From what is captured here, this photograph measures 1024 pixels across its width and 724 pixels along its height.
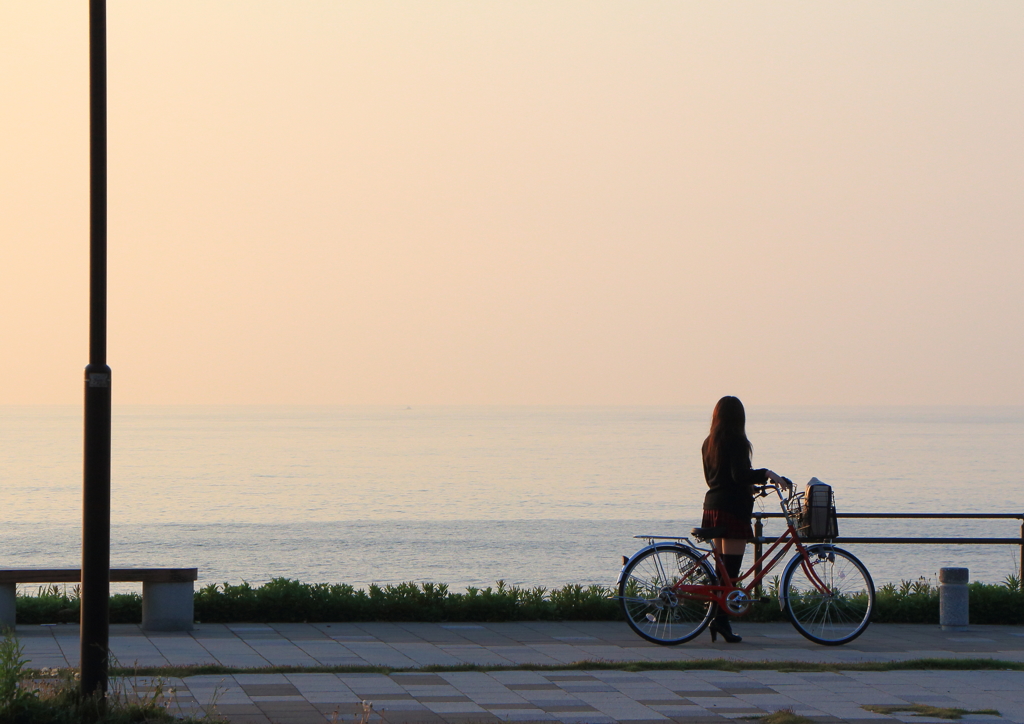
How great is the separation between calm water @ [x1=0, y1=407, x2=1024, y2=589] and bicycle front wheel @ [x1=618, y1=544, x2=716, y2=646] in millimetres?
9171

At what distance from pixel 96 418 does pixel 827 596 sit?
5.91 m

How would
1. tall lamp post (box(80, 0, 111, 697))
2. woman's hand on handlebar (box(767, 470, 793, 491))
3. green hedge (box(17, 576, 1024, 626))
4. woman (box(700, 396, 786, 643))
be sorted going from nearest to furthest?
tall lamp post (box(80, 0, 111, 697))
woman's hand on handlebar (box(767, 470, 793, 491))
woman (box(700, 396, 786, 643))
green hedge (box(17, 576, 1024, 626))

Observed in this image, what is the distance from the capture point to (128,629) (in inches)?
Result: 411

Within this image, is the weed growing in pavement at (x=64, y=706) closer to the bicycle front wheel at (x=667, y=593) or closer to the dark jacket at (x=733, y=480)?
the bicycle front wheel at (x=667, y=593)

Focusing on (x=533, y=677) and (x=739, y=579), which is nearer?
(x=533, y=677)

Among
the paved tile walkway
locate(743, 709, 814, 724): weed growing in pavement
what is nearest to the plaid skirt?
the paved tile walkway

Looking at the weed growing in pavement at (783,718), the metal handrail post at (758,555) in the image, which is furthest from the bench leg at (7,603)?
the weed growing in pavement at (783,718)

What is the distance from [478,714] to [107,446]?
96.2 inches

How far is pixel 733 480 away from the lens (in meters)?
9.94

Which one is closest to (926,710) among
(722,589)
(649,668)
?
(649,668)

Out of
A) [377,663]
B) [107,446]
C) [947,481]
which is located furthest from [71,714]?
[947,481]

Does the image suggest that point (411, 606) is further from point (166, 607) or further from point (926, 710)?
point (926, 710)

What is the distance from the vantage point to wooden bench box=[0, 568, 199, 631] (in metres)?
10.2

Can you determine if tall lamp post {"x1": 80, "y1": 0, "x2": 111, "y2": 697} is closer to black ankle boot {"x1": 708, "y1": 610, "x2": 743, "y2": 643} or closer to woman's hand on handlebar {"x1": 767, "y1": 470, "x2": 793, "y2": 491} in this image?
black ankle boot {"x1": 708, "y1": 610, "x2": 743, "y2": 643}
